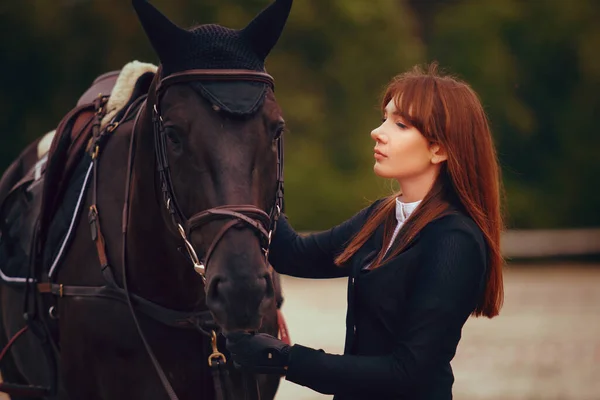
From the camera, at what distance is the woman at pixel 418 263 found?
9.66 ft

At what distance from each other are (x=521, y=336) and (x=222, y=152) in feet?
29.3

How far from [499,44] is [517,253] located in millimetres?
4142

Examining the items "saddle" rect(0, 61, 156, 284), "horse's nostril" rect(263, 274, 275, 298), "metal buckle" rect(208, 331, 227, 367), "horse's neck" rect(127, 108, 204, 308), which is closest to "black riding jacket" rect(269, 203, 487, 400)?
"horse's nostril" rect(263, 274, 275, 298)

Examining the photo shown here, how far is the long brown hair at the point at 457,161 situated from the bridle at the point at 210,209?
14.4 inches

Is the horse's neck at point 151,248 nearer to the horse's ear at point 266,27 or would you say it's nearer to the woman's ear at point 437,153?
the horse's ear at point 266,27

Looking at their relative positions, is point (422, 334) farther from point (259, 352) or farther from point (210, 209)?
point (210, 209)

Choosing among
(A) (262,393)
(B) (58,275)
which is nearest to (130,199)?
(B) (58,275)

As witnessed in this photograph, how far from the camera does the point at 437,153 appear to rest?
3111mm

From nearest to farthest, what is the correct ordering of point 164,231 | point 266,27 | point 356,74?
1. point 266,27
2. point 164,231
3. point 356,74

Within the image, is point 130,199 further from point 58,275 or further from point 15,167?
point 15,167

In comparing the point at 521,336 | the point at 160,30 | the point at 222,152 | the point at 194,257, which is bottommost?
the point at 194,257

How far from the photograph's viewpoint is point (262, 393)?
3.91m

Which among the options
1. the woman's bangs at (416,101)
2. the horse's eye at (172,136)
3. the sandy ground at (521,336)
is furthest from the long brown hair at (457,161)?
the sandy ground at (521,336)

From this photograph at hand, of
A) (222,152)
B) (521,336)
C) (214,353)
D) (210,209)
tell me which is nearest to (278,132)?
(222,152)
